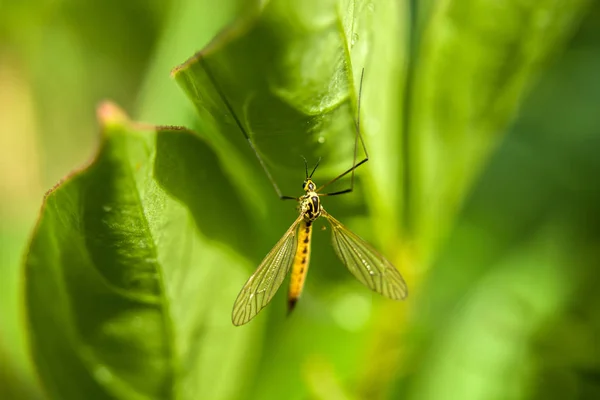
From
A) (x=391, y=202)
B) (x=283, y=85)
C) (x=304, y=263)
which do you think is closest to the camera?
(x=283, y=85)

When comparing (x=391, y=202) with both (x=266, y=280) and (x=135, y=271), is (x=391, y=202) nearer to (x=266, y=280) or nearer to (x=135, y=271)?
(x=266, y=280)

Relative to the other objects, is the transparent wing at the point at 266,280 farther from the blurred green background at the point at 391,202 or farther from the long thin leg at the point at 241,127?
the long thin leg at the point at 241,127

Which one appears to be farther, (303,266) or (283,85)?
(303,266)

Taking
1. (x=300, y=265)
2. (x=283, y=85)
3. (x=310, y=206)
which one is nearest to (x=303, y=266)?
(x=300, y=265)

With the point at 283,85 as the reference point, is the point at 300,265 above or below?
above

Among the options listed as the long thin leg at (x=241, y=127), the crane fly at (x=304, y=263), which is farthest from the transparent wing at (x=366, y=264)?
the long thin leg at (x=241, y=127)

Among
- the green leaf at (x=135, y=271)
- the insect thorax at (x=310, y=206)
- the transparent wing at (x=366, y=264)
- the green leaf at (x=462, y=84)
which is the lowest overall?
the green leaf at (x=135, y=271)

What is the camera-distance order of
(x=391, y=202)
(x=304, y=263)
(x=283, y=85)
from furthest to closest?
1. (x=304, y=263)
2. (x=391, y=202)
3. (x=283, y=85)

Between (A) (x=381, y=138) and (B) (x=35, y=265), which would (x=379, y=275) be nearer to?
(A) (x=381, y=138)

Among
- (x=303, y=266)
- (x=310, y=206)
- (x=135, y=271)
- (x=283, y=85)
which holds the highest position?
(x=310, y=206)
